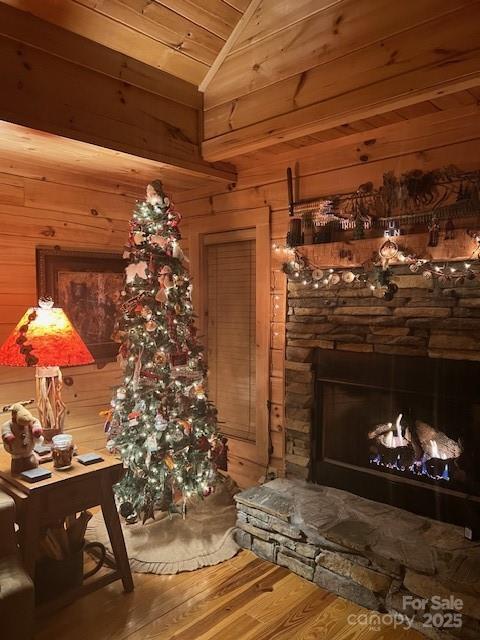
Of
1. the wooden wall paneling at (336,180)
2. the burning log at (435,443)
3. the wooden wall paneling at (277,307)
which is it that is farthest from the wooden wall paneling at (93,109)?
the burning log at (435,443)

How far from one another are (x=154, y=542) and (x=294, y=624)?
1005mm

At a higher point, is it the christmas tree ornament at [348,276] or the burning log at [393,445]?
the christmas tree ornament at [348,276]

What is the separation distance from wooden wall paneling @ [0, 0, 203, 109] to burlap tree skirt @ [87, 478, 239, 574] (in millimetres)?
2649

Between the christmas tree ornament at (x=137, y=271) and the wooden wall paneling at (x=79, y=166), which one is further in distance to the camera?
the christmas tree ornament at (x=137, y=271)

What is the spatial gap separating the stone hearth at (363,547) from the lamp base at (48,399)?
118cm

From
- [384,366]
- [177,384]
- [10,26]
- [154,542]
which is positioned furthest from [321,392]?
[10,26]

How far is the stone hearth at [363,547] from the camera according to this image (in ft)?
6.77

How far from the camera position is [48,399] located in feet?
8.19

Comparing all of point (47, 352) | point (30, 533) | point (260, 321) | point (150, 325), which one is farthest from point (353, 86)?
point (30, 533)

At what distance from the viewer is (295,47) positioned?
2.56 metres

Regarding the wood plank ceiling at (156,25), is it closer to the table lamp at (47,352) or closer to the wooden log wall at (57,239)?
the wooden log wall at (57,239)

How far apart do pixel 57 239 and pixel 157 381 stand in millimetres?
1335

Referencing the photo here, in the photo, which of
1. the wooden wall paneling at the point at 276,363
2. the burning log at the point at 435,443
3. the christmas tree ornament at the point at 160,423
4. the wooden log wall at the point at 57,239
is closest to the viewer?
the burning log at the point at 435,443

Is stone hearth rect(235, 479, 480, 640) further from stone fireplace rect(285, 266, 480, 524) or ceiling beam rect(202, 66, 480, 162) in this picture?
ceiling beam rect(202, 66, 480, 162)
